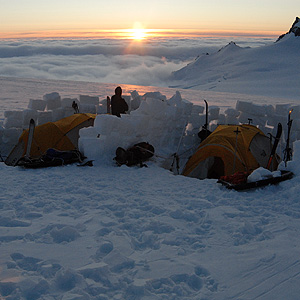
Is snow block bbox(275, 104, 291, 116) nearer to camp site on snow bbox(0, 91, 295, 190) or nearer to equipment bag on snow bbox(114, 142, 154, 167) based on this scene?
camp site on snow bbox(0, 91, 295, 190)

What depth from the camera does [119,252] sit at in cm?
345

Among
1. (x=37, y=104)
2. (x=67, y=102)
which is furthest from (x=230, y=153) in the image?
(x=37, y=104)

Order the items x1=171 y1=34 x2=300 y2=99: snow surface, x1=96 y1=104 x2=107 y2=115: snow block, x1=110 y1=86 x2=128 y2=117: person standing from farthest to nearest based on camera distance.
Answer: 1. x1=171 y1=34 x2=300 y2=99: snow surface
2. x1=96 y1=104 x2=107 y2=115: snow block
3. x1=110 y1=86 x2=128 y2=117: person standing

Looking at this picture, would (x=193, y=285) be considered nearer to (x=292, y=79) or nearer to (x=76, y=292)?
(x=76, y=292)

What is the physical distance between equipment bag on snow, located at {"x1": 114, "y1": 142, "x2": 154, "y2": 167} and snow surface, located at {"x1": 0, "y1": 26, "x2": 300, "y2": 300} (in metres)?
1.28

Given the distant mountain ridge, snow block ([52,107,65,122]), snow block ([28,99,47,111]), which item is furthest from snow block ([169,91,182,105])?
the distant mountain ridge

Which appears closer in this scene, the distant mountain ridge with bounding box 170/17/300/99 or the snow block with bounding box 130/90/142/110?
the snow block with bounding box 130/90/142/110

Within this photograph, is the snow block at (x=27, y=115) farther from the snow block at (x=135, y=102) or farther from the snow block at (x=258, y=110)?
the snow block at (x=258, y=110)

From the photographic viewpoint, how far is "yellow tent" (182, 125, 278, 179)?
7289 millimetres

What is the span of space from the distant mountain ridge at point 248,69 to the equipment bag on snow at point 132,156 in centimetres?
3063

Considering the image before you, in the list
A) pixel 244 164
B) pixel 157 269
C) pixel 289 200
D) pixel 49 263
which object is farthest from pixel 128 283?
pixel 244 164

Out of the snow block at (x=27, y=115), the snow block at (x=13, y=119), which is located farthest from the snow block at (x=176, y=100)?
the snow block at (x=13, y=119)

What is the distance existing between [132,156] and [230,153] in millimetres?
2049

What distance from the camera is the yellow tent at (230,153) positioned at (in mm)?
7289
